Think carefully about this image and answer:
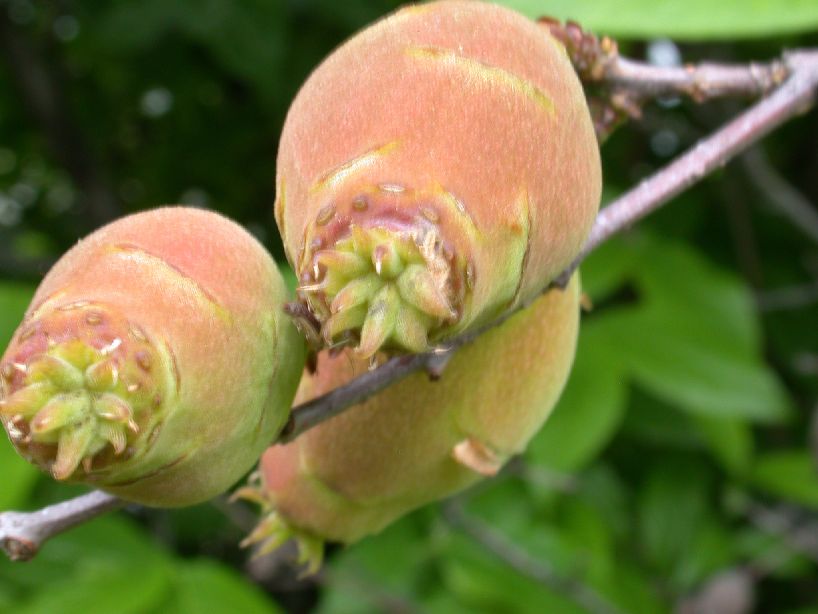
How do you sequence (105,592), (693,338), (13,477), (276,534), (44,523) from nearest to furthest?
(44,523)
(276,534)
(13,477)
(105,592)
(693,338)

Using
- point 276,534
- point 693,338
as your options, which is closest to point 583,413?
point 693,338

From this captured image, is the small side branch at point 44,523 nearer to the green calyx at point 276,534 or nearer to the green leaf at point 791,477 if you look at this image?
the green calyx at point 276,534

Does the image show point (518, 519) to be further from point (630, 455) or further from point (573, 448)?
point (630, 455)

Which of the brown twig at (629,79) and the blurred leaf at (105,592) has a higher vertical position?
the brown twig at (629,79)

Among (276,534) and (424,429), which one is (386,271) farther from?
(276,534)

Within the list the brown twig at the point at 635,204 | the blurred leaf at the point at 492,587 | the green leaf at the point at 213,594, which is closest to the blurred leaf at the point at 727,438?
the blurred leaf at the point at 492,587

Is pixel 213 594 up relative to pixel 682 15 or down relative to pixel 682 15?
down
